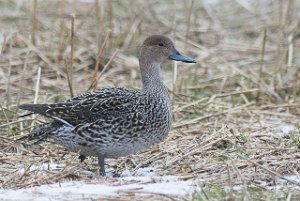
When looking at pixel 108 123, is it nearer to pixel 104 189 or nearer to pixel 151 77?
pixel 151 77

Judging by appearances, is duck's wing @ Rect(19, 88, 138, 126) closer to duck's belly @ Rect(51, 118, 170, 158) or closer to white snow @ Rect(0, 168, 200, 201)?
duck's belly @ Rect(51, 118, 170, 158)

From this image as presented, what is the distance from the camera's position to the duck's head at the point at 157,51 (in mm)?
8172

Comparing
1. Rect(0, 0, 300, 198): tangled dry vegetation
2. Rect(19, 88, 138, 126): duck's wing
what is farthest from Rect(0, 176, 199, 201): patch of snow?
Rect(19, 88, 138, 126): duck's wing

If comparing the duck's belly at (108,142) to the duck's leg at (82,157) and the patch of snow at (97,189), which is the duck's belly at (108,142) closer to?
the duck's leg at (82,157)

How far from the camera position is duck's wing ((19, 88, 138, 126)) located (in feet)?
24.6

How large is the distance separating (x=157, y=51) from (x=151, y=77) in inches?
11.9

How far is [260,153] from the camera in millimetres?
7742

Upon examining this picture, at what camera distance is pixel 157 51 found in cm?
820

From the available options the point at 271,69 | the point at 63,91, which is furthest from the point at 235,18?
the point at 63,91

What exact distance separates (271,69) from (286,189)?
5.34m

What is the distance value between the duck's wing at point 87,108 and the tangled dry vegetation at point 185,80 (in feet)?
1.23

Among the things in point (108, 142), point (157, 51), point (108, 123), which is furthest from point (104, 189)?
point (157, 51)

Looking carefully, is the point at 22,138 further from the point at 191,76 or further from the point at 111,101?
the point at 191,76

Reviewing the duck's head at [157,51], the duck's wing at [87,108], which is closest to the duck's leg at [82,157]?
the duck's wing at [87,108]
